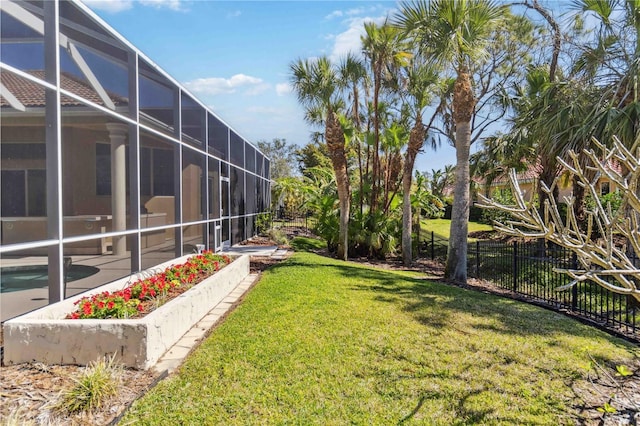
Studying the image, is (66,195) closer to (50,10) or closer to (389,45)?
(50,10)

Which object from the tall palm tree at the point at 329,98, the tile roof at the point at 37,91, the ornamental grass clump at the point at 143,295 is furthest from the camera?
the tall palm tree at the point at 329,98

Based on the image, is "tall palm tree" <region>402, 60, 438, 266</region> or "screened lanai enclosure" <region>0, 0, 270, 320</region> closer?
"screened lanai enclosure" <region>0, 0, 270, 320</region>

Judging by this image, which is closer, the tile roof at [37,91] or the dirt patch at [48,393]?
the dirt patch at [48,393]

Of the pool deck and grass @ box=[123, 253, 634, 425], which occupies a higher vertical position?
the pool deck

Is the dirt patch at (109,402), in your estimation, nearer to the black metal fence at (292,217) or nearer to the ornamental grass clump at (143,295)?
the ornamental grass clump at (143,295)

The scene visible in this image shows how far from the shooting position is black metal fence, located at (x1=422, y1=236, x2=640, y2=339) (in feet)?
20.8

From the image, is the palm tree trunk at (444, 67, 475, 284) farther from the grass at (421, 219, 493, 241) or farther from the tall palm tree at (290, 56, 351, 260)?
the grass at (421, 219, 493, 241)

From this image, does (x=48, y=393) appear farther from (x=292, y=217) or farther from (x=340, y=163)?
(x=292, y=217)

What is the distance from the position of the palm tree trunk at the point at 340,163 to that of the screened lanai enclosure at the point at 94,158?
3.57 metres

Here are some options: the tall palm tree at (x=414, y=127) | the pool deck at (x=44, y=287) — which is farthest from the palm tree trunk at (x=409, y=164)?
the pool deck at (x=44, y=287)

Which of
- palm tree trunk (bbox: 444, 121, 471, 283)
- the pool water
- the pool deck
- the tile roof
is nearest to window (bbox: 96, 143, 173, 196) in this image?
the pool deck

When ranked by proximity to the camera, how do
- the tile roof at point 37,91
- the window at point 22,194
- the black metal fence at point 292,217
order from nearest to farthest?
1. the tile roof at point 37,91
2. the window at point 22,194
3. the black metal fence at point 292,217

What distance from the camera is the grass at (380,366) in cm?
325

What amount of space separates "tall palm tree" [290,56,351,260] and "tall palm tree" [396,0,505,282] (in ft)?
9.58
